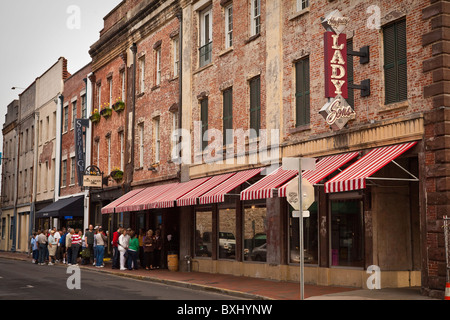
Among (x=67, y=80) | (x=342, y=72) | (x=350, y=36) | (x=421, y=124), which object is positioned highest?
(x=67, y=80)

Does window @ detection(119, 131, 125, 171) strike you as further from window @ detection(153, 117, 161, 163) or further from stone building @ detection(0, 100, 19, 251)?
stone building @ detection(0, 100, 19, 251)

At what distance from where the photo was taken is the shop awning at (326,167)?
16.4 metres

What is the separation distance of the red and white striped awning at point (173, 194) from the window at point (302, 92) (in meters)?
5.52

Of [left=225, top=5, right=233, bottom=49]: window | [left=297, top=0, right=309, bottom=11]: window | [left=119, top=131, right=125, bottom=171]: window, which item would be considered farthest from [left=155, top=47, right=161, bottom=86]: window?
[left=297, top=0, right=309, bottom=11]: window

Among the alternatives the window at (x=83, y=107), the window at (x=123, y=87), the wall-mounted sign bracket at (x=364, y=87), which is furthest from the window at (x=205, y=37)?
the window at (x=83, y=107)

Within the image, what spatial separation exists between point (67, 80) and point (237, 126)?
22.4m

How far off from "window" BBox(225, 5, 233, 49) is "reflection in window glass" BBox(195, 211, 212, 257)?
635cm

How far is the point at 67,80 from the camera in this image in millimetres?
41719

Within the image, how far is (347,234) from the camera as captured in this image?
17.4 m

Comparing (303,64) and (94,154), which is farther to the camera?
(94,154)

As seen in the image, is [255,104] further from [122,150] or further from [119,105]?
[122,150]

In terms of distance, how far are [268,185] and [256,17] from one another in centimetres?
660
